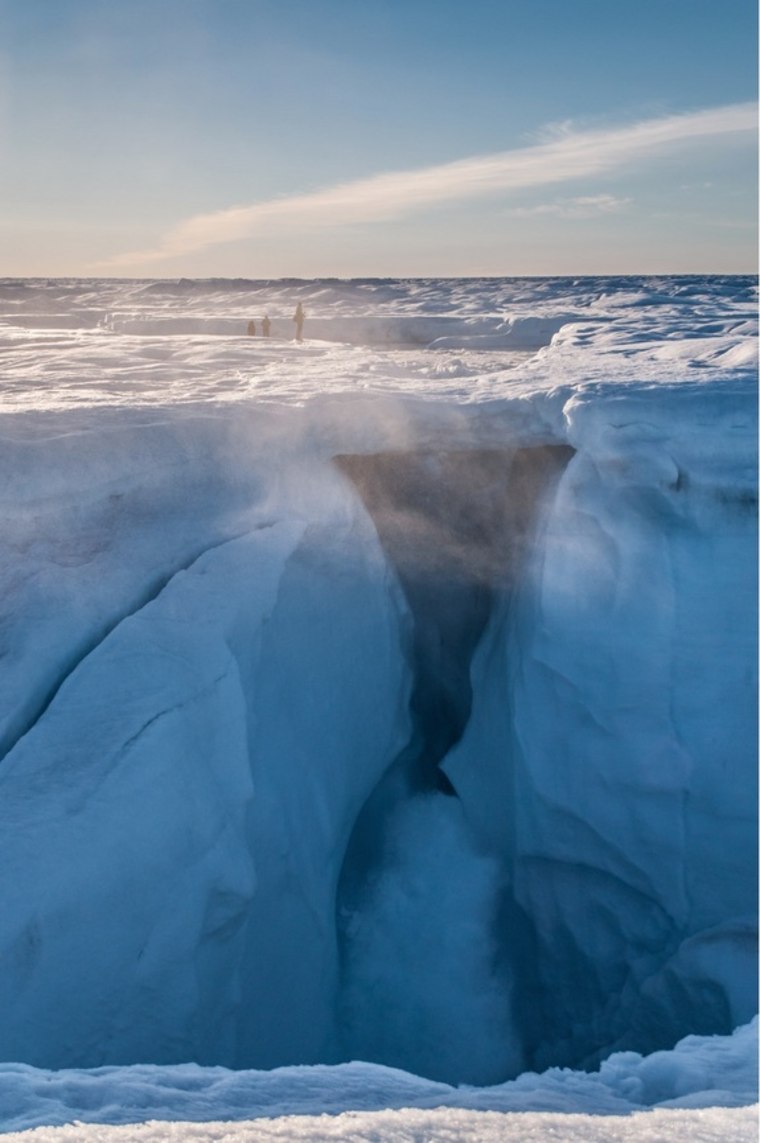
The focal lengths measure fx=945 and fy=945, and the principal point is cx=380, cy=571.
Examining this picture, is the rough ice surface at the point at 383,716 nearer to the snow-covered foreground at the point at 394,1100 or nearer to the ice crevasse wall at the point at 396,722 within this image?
the ice crevasse wall at the point at 396,722

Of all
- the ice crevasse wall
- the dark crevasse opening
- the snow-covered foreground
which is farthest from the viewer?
the dark crevasse opening

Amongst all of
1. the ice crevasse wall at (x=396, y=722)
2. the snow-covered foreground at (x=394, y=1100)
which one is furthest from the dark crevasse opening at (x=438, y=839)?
the snow-covered foreground at (x=394, y=1100)

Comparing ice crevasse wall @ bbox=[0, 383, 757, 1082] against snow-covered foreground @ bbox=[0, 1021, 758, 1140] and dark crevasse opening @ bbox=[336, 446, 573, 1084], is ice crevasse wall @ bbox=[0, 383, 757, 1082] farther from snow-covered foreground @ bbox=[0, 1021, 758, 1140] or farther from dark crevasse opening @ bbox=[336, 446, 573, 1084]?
snow-covered foreground @ bbox=[0, 1021, 758, 1140]

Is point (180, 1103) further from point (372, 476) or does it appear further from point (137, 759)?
point (372, 476)

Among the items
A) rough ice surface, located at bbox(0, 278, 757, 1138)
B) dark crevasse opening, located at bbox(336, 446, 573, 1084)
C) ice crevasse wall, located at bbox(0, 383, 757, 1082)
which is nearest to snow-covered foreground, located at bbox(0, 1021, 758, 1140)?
rough ice surface, located at bbox(0, 278, 757, 1138)

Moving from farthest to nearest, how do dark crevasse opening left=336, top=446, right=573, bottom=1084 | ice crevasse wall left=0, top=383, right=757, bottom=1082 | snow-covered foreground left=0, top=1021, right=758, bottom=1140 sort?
dark crevasse opening left=336, top=446, right=573, bottom=1084 → ice crevasse wall left=0, top=383, right=757, bottom=1082 → snow-covered foreground left=0, top=1021, right=758, bottom=1140

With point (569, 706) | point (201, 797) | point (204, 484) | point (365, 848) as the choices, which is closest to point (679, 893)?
point (569, 706)
